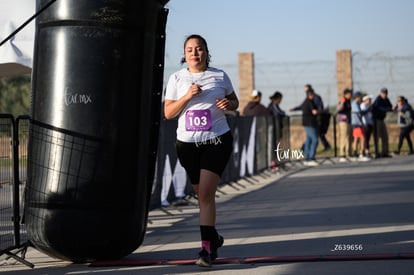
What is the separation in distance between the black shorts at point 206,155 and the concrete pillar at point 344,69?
25290 mm

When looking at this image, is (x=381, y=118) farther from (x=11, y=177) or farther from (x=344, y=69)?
(x=11, y=177)

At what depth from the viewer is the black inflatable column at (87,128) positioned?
27.1ft

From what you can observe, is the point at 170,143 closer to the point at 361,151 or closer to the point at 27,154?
the point at 27,154

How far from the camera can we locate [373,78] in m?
32.4

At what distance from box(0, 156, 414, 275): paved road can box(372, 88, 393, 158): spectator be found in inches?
386

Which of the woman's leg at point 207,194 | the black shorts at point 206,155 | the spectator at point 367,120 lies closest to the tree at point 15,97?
the spectator at point 367,120

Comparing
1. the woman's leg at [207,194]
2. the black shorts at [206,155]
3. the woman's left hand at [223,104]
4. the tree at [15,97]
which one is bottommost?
the woman's leg at [207,194]

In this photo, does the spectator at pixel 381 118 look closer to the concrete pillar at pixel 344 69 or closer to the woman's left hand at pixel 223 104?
the concrete pillar at pixel 344 69

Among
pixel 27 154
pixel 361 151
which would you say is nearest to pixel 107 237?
pixel 27 154

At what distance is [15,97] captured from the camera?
3616 cm

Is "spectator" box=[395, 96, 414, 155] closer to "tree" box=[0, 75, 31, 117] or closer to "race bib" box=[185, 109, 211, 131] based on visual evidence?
"tree" box=[0, 75, 31, 117]

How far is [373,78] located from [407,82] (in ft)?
3.76

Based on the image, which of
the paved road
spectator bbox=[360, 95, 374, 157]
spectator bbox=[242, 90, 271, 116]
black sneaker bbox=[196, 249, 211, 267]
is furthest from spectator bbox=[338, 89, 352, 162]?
black sneaker bbox=[196, 249, 211, 267]

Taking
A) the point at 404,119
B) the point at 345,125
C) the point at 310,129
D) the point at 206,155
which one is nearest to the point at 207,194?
the point at 206,155
